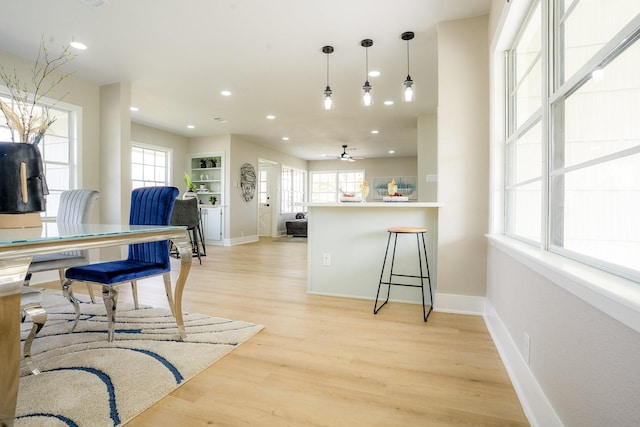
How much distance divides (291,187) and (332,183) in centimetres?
155

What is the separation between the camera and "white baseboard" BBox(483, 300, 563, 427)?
118 cm

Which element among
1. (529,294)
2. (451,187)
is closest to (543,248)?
(529,294)

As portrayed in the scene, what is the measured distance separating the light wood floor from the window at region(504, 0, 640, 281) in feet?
2.55

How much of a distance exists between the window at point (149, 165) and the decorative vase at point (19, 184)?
16.5 feet

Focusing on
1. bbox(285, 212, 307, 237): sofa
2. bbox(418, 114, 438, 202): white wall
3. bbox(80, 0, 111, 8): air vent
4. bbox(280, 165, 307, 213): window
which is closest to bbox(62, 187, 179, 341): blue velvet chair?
bbox(80, 0, 111, 8): air vent

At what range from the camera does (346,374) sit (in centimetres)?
165

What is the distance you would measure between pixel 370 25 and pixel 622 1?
230 centimetres

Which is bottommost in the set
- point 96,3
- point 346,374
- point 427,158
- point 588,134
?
point 346,374

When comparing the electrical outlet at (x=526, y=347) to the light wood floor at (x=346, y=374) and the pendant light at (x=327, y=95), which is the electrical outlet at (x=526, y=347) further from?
the pendant light at (x=327, y=95)

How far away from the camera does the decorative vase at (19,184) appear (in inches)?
56.1

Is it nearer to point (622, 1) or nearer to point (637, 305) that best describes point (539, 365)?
point (637, 305)

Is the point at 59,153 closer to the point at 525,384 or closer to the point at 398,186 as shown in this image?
the point at 525,384

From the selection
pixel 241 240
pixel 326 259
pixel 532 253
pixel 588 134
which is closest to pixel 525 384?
pixel 532 253

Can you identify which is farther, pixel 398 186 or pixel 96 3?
pixel 398 186
